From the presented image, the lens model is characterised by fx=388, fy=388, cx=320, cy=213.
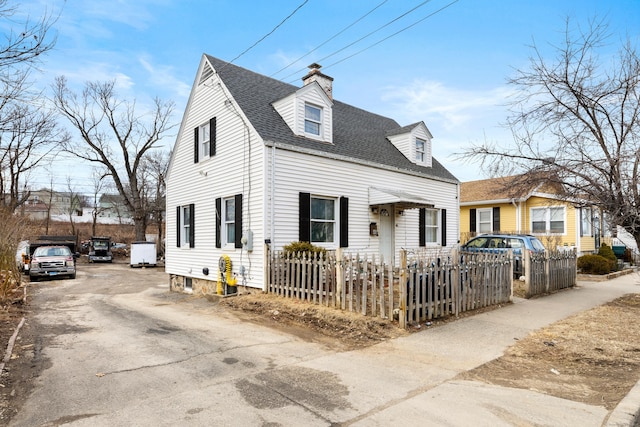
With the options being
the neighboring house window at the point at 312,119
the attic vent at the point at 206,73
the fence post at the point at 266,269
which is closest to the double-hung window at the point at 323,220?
the fence post at the point at 266,269

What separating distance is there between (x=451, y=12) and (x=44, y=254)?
2294cm

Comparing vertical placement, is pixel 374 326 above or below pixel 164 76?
below

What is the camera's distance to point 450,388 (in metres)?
4.51

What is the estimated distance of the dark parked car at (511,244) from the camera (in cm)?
1354

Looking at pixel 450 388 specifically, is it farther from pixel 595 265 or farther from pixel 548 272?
pixel 595 265

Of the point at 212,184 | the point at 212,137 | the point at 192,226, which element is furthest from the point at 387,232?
the point at 192,226

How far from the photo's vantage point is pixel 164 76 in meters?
13.6

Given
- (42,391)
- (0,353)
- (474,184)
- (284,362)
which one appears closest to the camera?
(42,391)

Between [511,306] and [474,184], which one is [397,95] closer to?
[511,306]

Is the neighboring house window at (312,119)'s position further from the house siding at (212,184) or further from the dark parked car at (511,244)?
the dark parked car at (511,244)

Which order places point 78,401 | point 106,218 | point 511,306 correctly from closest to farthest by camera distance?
point 78,401, point 511,306, point 106,218

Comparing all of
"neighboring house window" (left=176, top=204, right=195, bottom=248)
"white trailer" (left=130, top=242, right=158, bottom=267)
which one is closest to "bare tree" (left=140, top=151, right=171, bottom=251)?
"white trailer" (left=130, top=242, right=158, bottom=267)

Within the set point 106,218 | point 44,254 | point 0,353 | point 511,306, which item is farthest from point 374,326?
point 106,218

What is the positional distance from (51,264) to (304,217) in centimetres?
1700
